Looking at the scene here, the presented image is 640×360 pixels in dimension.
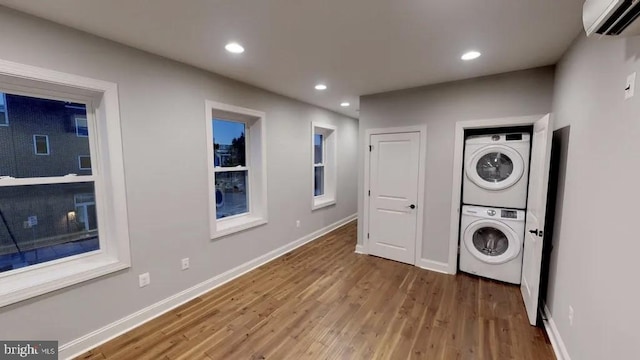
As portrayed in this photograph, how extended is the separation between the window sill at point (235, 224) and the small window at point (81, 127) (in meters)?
1.46

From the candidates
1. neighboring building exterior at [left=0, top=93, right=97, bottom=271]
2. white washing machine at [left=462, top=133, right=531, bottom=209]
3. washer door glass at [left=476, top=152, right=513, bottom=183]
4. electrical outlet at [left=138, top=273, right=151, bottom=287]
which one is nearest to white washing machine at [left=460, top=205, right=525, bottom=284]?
white washing machine at [left=462, top=133, right=531, bottom=209]

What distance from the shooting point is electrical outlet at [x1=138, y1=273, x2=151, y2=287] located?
2.32 m

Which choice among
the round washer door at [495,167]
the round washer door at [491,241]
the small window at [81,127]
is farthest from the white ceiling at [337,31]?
the round washer door at [491,241]

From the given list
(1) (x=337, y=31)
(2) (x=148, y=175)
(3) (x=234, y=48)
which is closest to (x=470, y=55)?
(1) (x=337, y=31)

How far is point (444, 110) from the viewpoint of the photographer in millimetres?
3246

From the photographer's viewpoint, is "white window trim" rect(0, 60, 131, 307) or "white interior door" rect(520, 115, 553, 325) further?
"white interior door" rect(520, 115, 553, 325)

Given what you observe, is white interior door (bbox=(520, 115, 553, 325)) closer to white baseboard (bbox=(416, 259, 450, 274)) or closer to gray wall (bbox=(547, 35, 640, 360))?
gray wall (bbox=(547, 35, 640, 360))

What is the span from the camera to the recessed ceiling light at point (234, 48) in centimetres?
219

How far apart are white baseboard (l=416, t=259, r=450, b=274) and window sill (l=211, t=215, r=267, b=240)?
224 cm

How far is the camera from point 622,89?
4.32 ft

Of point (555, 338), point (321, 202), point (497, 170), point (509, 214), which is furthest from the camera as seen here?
point (321, 202)

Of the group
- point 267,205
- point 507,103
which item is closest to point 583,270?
point 507,103

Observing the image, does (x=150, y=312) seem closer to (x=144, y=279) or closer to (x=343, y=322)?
(x=144, y=279)

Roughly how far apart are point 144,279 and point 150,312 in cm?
32
